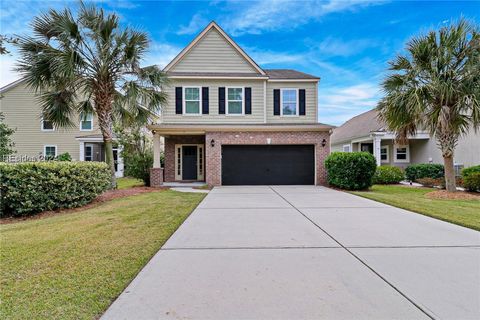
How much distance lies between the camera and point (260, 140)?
46.2ft

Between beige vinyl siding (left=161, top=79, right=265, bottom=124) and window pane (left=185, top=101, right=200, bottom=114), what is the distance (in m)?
0.30

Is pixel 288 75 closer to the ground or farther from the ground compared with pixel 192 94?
farther from the ground

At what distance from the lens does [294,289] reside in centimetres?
283

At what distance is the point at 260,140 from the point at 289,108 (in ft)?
10.4

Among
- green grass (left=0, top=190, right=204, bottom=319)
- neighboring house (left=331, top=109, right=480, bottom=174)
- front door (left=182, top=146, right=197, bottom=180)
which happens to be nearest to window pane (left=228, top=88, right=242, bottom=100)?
front door (left=182, top=146, right=197, bottom=180)

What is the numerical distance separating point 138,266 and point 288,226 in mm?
3130

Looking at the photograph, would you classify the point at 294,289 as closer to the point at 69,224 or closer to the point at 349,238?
the point at 349,238

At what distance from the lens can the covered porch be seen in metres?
19.7

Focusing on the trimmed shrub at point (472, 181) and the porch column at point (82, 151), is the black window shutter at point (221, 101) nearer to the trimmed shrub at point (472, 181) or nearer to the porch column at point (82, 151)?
the trimmed shrub at point (472, 181)

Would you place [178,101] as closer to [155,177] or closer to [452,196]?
[155,177]

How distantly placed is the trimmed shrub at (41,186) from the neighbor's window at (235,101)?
28.6ft

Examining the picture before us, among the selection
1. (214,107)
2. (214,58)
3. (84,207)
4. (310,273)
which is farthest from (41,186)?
(214,58)

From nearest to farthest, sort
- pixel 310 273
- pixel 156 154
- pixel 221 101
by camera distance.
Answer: pixel 310 273
pixel 156 154
pixel 221 101

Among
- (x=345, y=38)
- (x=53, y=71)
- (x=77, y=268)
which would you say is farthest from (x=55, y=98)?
(x=345, y=38)
